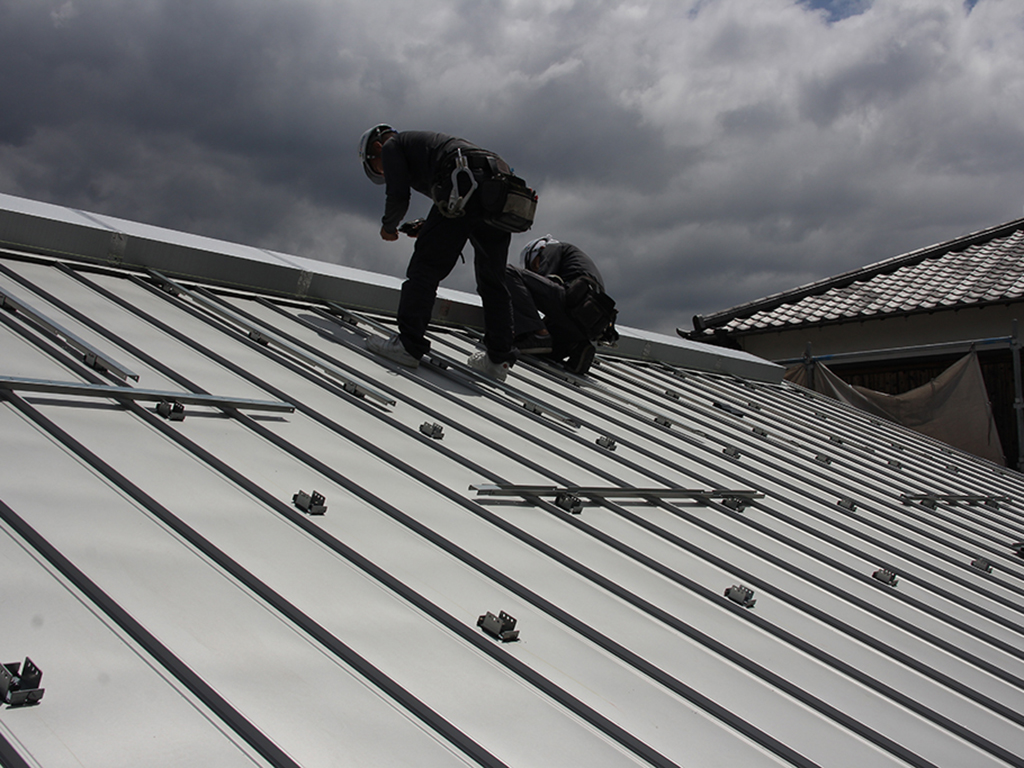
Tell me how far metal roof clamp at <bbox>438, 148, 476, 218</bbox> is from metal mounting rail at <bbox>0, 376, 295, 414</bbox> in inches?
60.0

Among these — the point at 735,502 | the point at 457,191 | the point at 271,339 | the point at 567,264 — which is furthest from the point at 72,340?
the point at 567,264

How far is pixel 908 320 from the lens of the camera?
11148 mm

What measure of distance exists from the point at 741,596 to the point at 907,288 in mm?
10829

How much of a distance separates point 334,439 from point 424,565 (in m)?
0.80

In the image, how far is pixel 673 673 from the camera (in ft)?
6.11

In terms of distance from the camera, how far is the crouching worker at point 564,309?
5172 mm

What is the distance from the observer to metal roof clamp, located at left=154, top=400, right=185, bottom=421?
7.55ft

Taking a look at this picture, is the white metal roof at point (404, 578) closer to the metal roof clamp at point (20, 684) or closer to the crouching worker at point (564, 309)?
the metal roof clamp at point (20, 684)

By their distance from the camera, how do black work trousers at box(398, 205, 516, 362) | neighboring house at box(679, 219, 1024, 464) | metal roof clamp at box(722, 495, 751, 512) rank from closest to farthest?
metal roof clamp at box(722, 495, 751, 512) < black work trousers at box(398, 205, 516, 362) < neighboring house at box(679, 219, 1024, 464)

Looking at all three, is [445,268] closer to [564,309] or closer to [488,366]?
[488,366]

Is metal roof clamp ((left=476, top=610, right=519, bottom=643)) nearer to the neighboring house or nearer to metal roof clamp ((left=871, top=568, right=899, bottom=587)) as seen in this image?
metal roof clamp ((left=871, top=568, right=899, bottom=587))

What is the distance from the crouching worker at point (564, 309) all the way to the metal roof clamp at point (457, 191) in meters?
1.53

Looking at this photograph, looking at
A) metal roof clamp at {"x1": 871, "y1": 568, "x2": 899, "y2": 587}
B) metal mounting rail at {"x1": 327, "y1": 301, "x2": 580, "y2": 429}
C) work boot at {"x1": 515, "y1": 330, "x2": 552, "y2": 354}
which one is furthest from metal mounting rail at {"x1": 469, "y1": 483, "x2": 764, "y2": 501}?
work boot at {"x1": 515, "y1": 330, "x2": 552, "y2": 354}

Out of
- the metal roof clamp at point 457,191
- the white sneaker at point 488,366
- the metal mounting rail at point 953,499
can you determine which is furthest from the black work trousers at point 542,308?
the metal mounting rail at point 953,499
